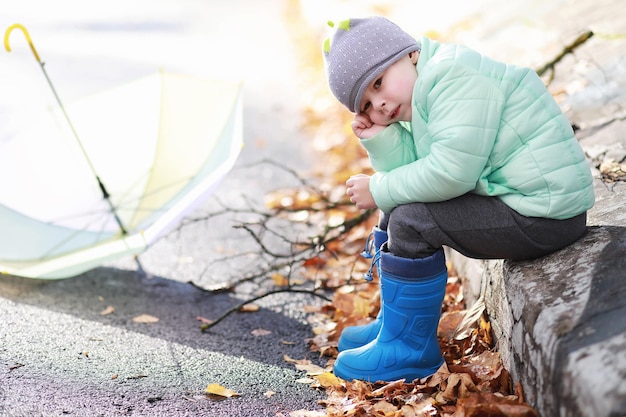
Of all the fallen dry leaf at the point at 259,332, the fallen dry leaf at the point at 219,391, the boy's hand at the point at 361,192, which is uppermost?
the boy's hand at the point at 361,192

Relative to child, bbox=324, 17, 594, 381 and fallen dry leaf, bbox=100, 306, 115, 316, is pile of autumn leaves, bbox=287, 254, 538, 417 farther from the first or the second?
fallen dry leaf, bbox=100, 306, 115, 316

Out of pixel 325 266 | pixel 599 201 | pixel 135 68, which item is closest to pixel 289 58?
pixel 135 68

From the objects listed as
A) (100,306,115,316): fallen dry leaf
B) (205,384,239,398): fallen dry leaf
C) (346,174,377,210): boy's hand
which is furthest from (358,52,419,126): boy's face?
(100,306,115,316): fallen dry leaf

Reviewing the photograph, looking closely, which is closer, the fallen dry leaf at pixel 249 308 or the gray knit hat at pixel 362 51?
the gray knit hat at pixel 362 51

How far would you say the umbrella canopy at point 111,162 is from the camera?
3816 mm

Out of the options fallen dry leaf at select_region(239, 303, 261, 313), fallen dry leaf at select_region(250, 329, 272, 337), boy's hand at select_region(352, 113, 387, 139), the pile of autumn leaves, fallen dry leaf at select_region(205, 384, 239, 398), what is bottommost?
fallen dry leaf at select_region(239, 303, 261, 313)

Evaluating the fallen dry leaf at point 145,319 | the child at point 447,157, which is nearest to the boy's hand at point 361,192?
the child at point 447,157

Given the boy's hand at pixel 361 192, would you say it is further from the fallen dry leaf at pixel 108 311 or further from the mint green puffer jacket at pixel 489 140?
the fallen dry leaf at pixel 108 311

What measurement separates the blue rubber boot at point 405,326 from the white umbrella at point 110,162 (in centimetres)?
134

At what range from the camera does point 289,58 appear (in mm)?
11344

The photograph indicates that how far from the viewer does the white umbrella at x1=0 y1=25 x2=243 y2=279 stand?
382 centimetres

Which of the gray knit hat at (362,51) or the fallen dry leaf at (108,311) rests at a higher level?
the gray knit hat at (362,51)

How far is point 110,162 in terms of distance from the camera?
412cm

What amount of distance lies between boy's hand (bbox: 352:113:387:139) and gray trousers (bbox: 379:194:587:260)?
1.05ft
